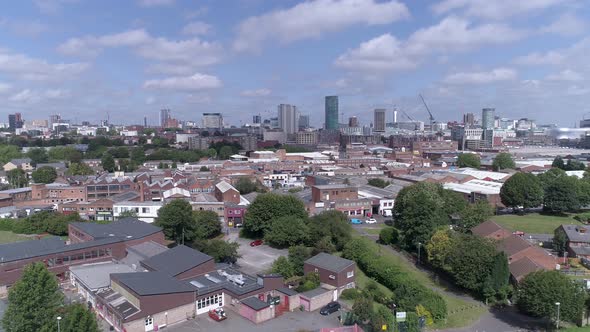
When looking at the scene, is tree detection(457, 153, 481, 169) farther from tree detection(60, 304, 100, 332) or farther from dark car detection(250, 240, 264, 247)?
tree detection(60, 304, 100, 332)

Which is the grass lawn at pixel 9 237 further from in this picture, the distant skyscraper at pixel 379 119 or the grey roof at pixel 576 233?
the distant skyscraper at pixel 379 119

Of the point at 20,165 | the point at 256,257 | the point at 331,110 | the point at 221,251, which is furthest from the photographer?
the point at 331,110

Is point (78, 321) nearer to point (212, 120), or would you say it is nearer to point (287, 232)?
point (287, 232)

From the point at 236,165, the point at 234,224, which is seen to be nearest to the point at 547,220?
the point at 234,224

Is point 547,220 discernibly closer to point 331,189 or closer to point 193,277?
point 331,189

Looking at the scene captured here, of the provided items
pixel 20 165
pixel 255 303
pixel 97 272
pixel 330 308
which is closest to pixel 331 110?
A: pixel 20 165

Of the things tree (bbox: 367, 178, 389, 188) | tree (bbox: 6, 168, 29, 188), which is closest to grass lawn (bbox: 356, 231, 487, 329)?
tree (bbox: 367, 178, 389, 188)

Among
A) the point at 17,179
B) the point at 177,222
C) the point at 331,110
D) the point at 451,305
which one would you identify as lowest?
the point at 451,305
